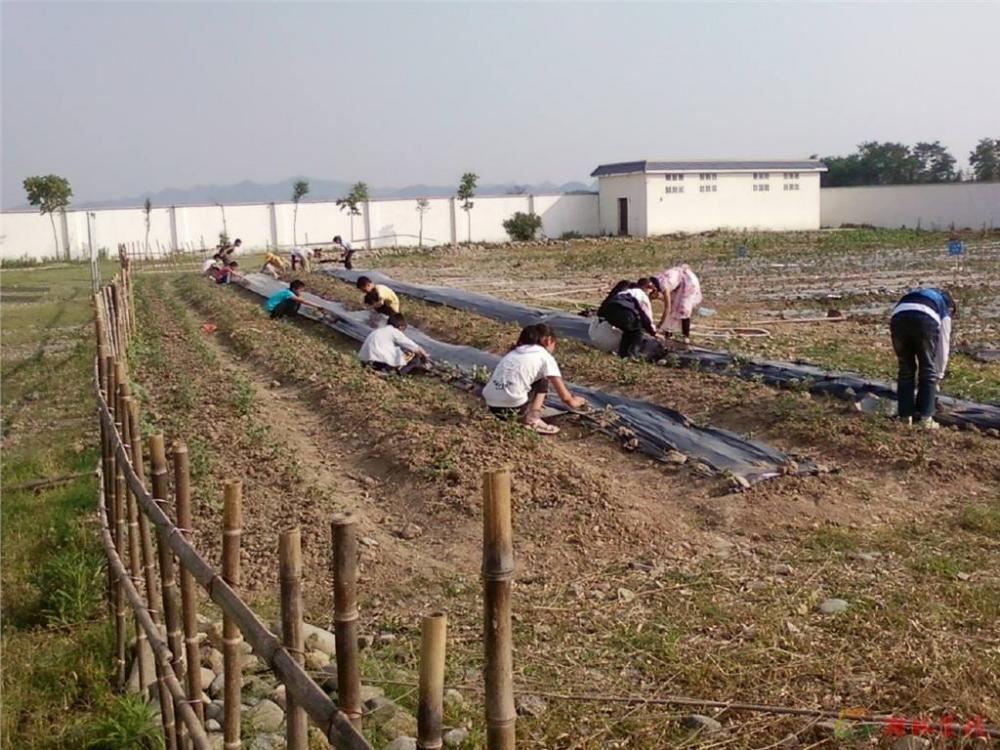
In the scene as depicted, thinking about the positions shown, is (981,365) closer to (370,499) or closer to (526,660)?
(370,499)

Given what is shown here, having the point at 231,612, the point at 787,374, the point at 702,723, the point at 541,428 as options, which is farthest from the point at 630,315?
the point at 231,612

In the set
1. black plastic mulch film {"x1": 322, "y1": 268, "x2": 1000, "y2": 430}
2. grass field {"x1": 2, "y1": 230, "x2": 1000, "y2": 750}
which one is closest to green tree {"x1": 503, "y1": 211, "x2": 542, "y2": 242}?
black plastic mulch film {"x1": 322, "y1": 268, "x2": 1000, "y2": 430}

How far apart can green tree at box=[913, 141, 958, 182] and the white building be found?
11.9 meters

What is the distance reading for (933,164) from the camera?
54750 millimetres

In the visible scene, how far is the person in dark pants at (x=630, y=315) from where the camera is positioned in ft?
31.7

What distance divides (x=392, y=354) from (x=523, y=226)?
31.0 metres

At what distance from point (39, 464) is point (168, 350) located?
17.5 ft

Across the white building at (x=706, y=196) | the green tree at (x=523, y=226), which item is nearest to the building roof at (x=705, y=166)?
the white building at (x=706, y=196)

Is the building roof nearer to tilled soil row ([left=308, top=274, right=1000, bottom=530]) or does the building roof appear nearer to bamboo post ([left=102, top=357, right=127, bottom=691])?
tilled soil row ([left=308, top=274, right=1000, bottom=530])

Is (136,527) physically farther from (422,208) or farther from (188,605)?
(422,208)

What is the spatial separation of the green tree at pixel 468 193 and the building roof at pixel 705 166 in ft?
21.1

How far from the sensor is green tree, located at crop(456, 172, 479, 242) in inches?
1615

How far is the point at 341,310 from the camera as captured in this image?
47.3 ft

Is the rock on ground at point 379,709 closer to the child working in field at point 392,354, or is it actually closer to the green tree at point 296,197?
the child working in field at point 392,354
